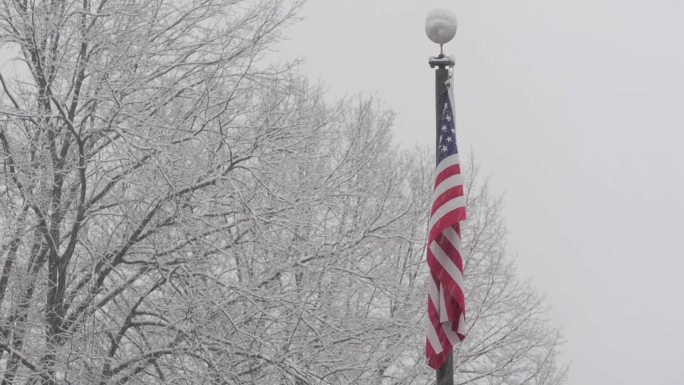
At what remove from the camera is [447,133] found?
7133mm

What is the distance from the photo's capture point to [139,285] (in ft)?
33.8

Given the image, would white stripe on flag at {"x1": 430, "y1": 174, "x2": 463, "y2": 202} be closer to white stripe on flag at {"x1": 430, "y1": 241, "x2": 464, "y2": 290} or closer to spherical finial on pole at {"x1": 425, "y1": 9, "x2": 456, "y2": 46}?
white stripe on flag at {"x1": 430, "y1": 241, "x2": 464, "y2": 290}

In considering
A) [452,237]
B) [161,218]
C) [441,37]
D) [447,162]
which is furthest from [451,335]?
[161,218]

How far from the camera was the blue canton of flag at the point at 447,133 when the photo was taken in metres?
7.13

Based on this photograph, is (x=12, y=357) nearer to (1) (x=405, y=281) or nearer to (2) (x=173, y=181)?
(2) (x=173, y=181)

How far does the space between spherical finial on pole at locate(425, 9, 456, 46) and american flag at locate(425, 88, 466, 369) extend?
476mm

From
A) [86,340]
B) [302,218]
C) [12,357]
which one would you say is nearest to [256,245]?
[302,218]

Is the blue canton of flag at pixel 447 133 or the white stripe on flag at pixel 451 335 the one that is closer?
the white stripe on flag at pixel 451 335

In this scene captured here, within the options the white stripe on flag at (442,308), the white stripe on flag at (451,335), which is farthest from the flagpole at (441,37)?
the white stripe on flag at (451,335)

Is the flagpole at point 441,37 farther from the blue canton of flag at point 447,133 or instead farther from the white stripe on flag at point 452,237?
the white stripe on flag at point 452,237

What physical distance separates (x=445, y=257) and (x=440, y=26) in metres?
1.80

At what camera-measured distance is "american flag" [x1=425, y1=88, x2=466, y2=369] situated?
6859 mm

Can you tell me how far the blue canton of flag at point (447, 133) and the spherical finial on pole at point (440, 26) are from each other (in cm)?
48

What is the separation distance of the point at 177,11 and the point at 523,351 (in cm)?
846
